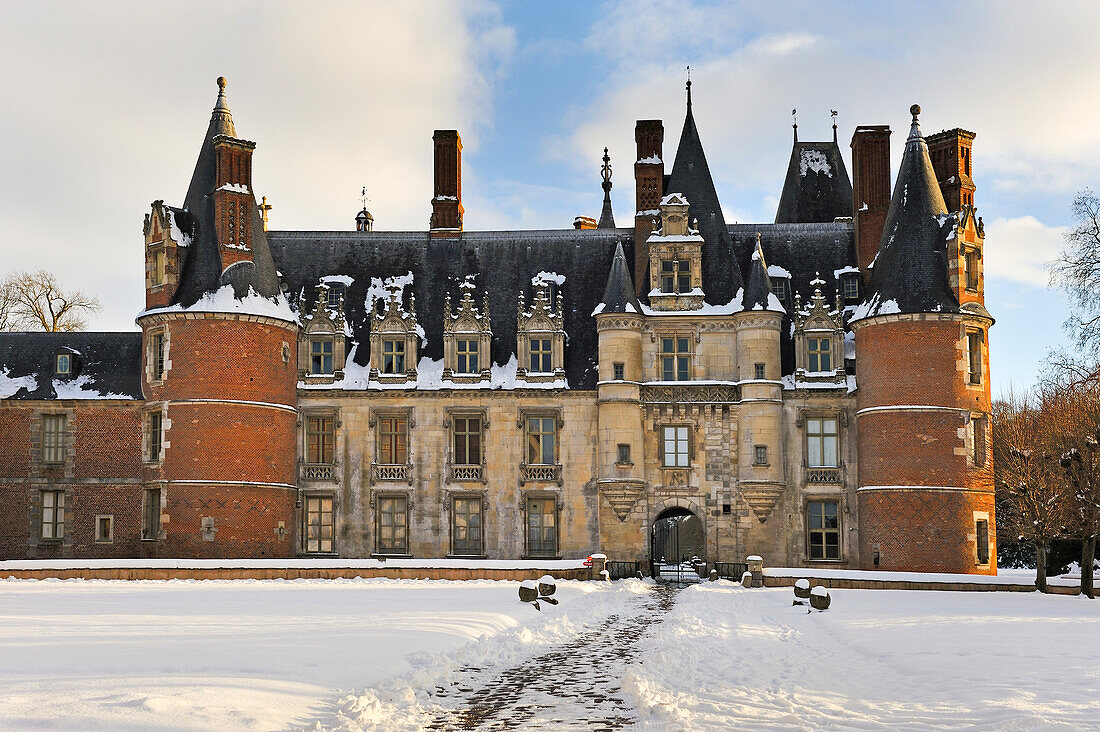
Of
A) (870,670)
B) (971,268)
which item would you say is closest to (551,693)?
(870,670)

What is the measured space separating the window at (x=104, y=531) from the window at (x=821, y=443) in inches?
975

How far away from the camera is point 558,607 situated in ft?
82.5

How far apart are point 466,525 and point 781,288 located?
15.0 meters

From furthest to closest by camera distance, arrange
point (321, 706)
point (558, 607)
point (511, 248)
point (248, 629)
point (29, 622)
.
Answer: point (511, 248), point (558, 607), point (29, 622), point (248, 629), point (321, 706)

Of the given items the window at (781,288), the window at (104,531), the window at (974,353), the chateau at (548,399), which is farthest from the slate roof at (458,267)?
the window at (974,353)

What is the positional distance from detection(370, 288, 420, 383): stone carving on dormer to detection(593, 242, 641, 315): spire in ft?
23.0

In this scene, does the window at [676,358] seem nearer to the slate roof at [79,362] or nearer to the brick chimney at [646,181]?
the brick chimney at [646,181]

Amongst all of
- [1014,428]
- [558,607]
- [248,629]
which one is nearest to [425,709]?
[248,629]

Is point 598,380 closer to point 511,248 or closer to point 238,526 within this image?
point 511,248

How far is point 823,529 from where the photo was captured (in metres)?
40.9

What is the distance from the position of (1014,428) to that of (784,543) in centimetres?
1476

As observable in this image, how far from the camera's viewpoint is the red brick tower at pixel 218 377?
1526 inches

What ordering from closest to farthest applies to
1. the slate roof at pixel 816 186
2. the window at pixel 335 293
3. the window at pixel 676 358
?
the window at pixel 676 358
the window at pixel 335 293
the slate roof at pixel 816 186

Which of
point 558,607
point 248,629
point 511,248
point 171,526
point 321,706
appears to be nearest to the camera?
point 321,706
